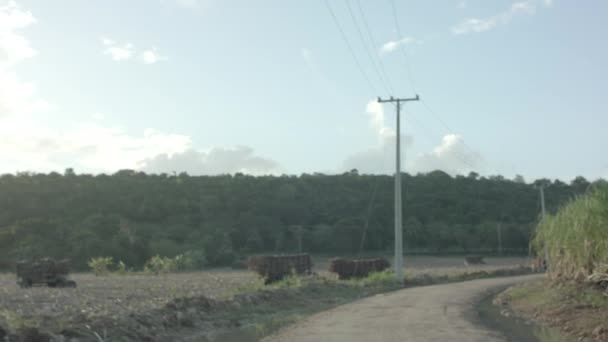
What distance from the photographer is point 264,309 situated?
24.7 meters

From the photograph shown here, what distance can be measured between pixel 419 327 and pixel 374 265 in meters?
33.5

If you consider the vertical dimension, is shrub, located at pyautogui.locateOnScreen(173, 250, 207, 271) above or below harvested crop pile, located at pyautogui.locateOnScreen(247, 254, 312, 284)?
below

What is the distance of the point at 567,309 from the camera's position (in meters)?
19.7

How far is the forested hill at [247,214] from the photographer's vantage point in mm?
81438

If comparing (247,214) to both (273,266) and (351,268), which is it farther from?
(273,266)

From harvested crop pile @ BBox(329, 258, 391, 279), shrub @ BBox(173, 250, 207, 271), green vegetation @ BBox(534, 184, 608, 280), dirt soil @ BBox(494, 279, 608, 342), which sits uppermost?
green vegetation @ BBox(534, 184, 608, 280)

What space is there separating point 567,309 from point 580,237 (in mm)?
2775

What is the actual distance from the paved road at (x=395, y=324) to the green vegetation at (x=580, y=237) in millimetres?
3651

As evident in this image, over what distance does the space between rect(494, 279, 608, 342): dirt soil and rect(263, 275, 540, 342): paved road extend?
185cm

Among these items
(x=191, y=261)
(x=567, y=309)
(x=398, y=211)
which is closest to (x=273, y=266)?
(x=398, y=211)

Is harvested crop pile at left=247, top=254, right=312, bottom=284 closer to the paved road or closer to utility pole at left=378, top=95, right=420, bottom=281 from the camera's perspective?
utility pole at left=378, top=95, right=420, bottom=281

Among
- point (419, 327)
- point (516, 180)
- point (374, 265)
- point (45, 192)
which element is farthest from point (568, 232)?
point (516, 180)

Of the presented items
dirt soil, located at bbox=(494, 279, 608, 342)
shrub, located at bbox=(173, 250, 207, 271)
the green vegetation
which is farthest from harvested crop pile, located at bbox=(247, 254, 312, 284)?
shrub, located at bbox=(173, 250, 207, 271)

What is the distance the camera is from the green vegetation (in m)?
19.1
